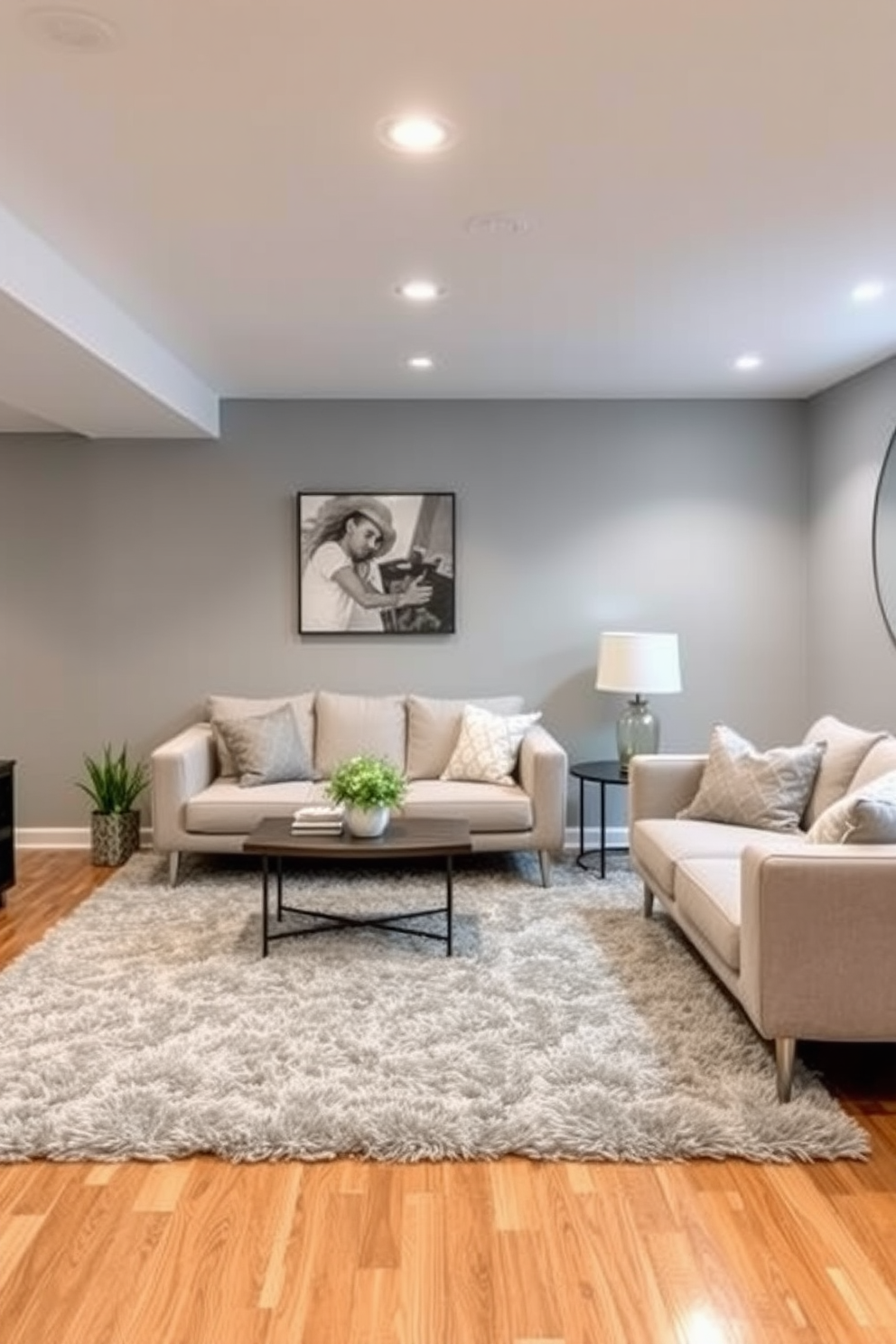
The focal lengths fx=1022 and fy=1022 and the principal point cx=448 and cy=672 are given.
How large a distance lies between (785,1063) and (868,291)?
8.70 ft

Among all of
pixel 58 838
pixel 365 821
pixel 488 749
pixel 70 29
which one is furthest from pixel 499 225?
pixel 58 838

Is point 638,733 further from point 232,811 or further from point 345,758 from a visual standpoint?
point 232,811

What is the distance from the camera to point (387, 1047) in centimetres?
298

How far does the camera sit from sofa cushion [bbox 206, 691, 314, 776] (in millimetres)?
5262

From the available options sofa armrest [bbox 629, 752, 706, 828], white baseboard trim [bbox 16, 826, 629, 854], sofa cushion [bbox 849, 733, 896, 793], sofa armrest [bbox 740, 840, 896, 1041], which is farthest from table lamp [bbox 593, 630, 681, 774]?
sofa armrest [bbox 740, 840, 896, 1041]

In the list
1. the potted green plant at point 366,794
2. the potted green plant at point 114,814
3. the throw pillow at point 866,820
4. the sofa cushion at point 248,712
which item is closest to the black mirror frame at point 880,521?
the throw pillow at point 866,820

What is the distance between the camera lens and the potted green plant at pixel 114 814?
5281 millimetres

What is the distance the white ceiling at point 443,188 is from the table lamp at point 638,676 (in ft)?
4.62

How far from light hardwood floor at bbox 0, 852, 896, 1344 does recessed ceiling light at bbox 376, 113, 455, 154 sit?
96.5 inches

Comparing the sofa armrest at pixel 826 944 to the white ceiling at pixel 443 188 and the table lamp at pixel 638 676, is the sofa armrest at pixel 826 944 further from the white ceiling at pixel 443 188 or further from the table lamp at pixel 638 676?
the table lamp at pixel 638 676

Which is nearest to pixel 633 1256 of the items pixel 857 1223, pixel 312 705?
pixel 857 1223

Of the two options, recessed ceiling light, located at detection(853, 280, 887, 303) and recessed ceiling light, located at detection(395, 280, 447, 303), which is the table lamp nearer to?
recessed ceiling light, located at detection(853, 280, 887, 303)

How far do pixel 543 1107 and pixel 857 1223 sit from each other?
2.53ft

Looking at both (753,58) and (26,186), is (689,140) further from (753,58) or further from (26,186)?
→ (26,186)
